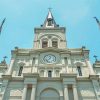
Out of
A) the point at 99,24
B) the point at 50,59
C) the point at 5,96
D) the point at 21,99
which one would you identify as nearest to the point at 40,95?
the point at 21,99

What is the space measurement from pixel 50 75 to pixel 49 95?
126 inches

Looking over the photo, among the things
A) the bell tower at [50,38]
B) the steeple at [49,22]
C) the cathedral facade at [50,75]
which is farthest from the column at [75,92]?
the steeple at [49,22]

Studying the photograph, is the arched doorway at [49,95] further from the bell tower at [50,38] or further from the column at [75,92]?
the bell tower at [50,38]

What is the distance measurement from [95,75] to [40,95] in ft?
20.8

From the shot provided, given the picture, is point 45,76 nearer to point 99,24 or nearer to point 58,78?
point 58,78

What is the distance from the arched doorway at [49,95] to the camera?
23.4 metres

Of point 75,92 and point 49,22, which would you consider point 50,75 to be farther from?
point 49,22

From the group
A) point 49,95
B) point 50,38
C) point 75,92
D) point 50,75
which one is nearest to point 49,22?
point 50,38

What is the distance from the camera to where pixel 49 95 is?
2370cm

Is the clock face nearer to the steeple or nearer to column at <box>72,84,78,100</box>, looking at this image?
column at <box>72,84,78,100</box>

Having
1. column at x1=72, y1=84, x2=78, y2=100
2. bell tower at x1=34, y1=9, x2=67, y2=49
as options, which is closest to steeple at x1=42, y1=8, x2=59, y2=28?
bell tower at x1=34, y1=9, x2=67, y2=49

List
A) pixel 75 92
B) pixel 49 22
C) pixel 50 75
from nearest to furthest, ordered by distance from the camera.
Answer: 1. pixel 75 92
2. pixel 50 75
3. pixel 49 22

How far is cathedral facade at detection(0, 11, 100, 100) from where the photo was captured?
76.9 ft

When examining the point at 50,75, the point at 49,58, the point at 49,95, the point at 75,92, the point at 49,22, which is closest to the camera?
the point at 75,92
